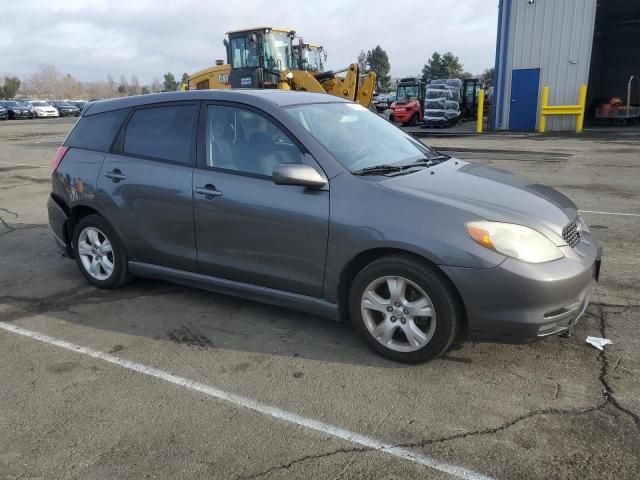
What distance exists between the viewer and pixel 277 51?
17.7m

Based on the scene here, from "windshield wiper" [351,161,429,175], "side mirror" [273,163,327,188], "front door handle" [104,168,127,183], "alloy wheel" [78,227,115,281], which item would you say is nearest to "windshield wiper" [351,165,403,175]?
"windshield wiper" [351,161,429,175]

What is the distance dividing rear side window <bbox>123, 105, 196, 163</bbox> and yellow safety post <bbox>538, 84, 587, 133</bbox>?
66.4ft

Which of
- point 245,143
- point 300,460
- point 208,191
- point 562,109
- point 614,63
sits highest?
point 614,63

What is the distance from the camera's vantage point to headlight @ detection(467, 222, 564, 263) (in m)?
3.06

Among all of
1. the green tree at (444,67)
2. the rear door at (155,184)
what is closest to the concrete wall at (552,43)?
the rear door at (155,184)

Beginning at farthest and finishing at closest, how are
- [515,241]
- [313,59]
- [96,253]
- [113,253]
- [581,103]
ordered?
[581,103], [313,59], [96,253], [113,253], [515,241]

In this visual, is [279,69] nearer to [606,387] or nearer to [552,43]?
[552,43]

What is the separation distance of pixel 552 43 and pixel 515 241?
21.1 meters

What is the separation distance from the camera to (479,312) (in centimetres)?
313

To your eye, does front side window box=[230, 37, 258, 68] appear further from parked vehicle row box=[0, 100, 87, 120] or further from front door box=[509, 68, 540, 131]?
parked vehicle row box=[0, 100, 87, 120]

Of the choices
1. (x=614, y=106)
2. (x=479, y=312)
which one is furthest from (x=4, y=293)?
(x=614, y=106)

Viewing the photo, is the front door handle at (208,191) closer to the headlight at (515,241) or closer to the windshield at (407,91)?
the headlight at (515,241)

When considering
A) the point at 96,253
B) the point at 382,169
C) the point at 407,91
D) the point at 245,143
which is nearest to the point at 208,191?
the point at 245,143

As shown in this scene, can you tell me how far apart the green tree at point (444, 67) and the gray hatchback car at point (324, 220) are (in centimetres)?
7601
